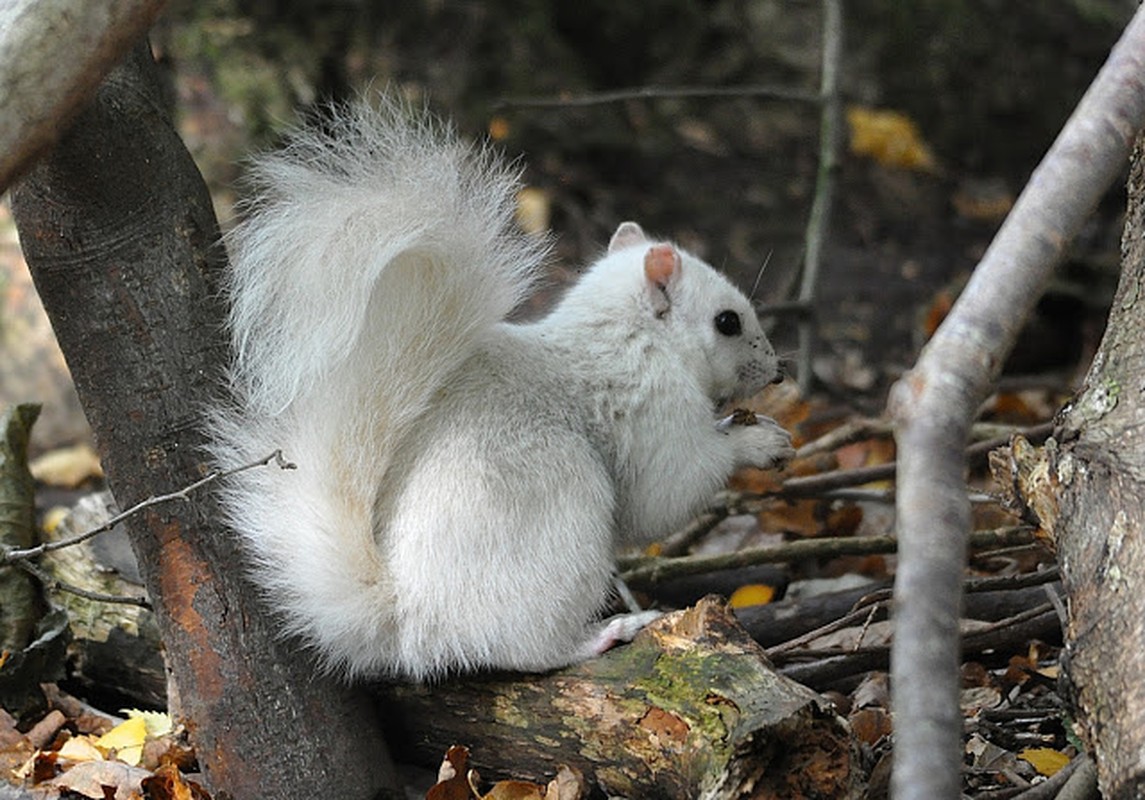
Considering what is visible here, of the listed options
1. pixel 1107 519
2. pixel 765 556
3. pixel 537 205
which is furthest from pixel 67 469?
pixel 1107 519

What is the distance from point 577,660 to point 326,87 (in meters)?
4.10

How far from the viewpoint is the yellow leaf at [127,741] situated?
100.0 inches

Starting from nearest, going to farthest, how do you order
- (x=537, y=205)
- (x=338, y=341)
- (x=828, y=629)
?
(x=338, y=341) < (x=828, y=629) < (x=537, y=205)

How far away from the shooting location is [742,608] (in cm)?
301

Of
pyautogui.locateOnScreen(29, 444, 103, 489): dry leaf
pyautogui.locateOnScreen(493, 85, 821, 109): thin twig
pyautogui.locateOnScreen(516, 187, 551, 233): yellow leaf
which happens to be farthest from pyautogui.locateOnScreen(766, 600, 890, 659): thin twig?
pyautogui.locateOnScreen(516, 187, 551, 233): yellow leaf

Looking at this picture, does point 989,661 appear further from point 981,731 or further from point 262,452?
point 262,452

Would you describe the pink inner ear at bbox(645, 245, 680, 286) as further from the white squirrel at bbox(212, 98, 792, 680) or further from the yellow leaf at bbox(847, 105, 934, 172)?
the yellow leaf at bbox(847, 105, 934, 172)

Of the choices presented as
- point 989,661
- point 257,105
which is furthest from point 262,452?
point 257,105

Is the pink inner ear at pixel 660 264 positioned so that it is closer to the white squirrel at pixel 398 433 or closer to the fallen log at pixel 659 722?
the white squirrel at pixel 398 433

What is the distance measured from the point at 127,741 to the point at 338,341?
0.93 m

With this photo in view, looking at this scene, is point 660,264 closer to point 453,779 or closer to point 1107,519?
point 453,779

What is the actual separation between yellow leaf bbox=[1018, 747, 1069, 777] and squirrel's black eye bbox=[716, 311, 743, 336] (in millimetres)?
1013

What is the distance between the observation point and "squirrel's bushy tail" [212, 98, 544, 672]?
7.34 ft

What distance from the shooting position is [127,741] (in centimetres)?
258
